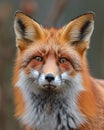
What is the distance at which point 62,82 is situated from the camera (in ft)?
32.0

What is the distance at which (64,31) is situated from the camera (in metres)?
10.2

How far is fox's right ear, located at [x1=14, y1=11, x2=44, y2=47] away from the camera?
1023 centimetres

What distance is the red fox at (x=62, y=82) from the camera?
391 inches

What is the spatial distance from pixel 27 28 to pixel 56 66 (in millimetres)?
946

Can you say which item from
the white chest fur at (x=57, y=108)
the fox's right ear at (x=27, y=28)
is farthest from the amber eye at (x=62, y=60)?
the fox's right ear at (x=27, y=28)

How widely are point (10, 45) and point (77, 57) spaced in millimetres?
3940

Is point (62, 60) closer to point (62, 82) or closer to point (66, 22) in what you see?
point (62, 82)

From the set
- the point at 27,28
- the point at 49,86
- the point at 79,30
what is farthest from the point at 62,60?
the point at 27,28

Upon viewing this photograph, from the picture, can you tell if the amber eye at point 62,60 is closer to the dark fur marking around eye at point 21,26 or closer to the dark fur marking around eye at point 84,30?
the dark fur marking around eye at point 84,30

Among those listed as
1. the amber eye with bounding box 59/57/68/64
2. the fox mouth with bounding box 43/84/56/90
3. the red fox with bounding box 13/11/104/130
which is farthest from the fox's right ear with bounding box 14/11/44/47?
the fox mouth with bounding box 43/84/56/90

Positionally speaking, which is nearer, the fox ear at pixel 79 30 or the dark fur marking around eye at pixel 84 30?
the fox ear at pixel 79 30

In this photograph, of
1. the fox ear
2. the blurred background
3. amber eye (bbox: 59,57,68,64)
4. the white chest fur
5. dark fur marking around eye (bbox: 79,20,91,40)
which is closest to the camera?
amber eye (bbox: 59,57,68,64)

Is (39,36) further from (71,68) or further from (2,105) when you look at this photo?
(2,105)

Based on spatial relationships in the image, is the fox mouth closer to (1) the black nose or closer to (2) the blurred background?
(1) the black nose
